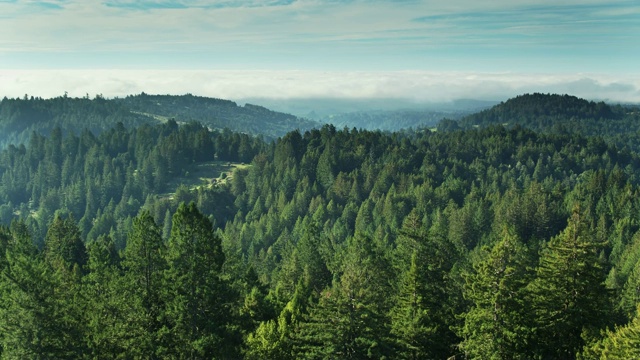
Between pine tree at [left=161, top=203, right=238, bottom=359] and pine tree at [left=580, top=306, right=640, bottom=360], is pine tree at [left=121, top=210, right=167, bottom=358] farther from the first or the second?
pine tree at [left=580, top=306, right=640, bottom=360]

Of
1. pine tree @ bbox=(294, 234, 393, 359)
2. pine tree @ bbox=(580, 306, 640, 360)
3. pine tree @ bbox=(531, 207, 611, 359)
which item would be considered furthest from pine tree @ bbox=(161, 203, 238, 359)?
pine tree @ bbox=(580, 306, 640, 360)

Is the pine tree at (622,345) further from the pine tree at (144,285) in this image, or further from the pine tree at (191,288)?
the pine tree at (144,285)

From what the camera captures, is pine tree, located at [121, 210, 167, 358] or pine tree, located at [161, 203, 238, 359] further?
pine tree, located at [121, 210, 167, 358]

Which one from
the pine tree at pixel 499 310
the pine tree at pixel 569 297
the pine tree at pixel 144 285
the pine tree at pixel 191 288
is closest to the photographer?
the pine tree at pixel 499 310

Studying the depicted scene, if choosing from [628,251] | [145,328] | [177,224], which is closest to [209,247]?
[177,224]

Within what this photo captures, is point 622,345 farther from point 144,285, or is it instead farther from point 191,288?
point 144,285

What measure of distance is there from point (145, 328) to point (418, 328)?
1744cm

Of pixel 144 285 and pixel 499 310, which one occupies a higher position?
pixel 144 285

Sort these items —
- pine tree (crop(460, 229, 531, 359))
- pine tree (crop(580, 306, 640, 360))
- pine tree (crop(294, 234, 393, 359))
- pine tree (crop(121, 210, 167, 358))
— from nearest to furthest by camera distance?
1. pine tree (crop(580, 306, 640, 360))
2. pine tree (crop(460, 229, 531, 359))
3. pine tree (crop(121, 210, 167, 358))
4. pine tree (crop(294, 234, 393, 359))

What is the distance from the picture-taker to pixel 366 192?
16138 centimetres

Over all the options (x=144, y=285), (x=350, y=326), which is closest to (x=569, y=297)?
(x=350, y=326)

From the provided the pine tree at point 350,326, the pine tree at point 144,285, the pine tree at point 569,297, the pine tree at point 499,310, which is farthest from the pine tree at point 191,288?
the pine tree at point 569,297

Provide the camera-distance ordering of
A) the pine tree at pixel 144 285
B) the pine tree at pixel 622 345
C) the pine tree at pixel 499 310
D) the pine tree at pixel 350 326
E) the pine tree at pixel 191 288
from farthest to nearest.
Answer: the pine tree at pixel 350 326
the pine tree at pixel 144 285
the pine tree at pixel 191 288
the pine tree at pixel 499 310
the pine tree at pixel 622 345

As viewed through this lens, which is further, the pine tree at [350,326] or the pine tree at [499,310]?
the pine tree at [350,326]
